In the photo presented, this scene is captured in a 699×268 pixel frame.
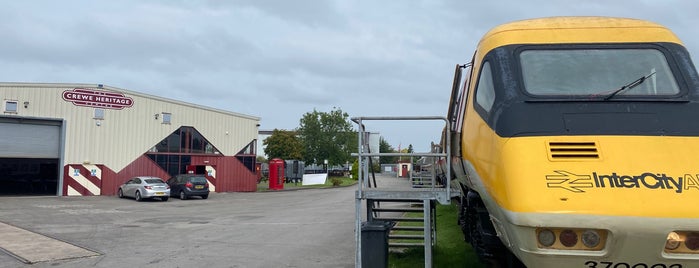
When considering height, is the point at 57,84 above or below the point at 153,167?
above

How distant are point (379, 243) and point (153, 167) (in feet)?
92.6

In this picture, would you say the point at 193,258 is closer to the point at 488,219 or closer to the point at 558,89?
the point at 488,219

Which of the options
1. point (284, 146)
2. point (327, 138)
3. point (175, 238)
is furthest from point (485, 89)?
point (327, 138)

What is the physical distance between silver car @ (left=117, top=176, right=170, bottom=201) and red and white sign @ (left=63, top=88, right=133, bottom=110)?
210 inches

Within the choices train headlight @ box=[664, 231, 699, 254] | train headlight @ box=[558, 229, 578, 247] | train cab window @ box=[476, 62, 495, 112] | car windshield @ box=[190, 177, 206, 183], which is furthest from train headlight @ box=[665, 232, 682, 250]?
car windshield @ box=[190, 177, 206, 183]

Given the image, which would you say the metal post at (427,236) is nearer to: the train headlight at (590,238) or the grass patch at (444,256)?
the grass patch at (444,256)

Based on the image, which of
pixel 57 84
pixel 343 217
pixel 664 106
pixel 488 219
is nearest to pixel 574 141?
pixel 664 106

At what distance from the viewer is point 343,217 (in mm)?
17562

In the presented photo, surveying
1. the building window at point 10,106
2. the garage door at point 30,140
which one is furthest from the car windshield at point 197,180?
the building window at point 10,106

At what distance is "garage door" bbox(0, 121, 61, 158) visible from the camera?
26250 millimetres

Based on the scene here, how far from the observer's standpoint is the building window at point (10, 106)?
85.8 ft

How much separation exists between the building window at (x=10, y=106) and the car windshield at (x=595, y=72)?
2834cm

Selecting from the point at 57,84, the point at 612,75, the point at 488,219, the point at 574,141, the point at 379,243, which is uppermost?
the point at 57,84

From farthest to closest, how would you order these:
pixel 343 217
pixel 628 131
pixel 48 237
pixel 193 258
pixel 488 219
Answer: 1. pixel 343 217
2. pixel 48 237
3. pixel 193 258
4. pixel 488 219
5. pixel 628 131
